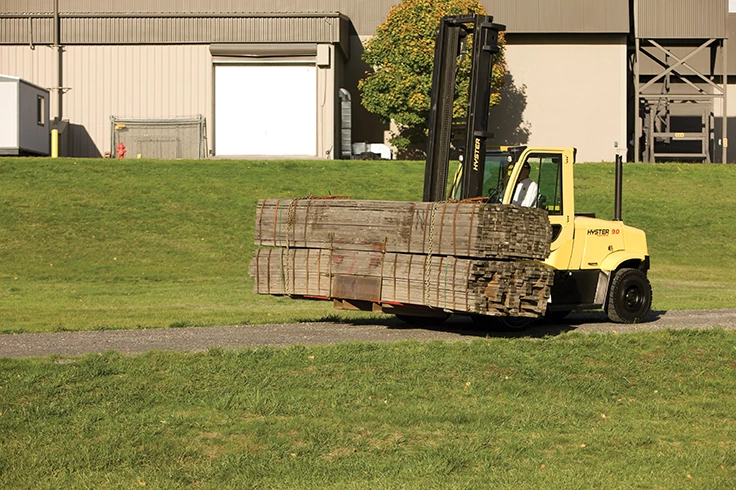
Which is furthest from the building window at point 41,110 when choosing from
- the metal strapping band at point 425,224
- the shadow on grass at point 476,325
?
the metal strapping band at point 425,224

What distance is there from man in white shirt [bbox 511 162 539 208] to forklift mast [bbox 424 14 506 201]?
1.81 ft

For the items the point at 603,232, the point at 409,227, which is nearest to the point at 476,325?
the point at 603,232

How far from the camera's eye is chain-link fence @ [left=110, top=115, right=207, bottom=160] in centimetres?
4538

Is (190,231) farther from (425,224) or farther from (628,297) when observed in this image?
(425,224)

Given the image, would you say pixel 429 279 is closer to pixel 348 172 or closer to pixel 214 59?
pixel 348 172

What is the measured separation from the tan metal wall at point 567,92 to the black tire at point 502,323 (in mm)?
38058

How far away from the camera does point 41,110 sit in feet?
141

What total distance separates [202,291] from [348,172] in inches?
653

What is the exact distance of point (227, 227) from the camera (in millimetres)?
32875

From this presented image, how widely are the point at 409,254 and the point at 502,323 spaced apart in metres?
2.46

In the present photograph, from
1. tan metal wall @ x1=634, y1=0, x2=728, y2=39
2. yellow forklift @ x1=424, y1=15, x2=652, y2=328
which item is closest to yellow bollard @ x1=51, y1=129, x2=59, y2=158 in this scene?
tan metal wall @ x1=634, y1=0, x2=728, y2=39

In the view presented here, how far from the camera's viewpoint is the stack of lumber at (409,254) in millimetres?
13109

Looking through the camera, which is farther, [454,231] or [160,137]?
[160,137]

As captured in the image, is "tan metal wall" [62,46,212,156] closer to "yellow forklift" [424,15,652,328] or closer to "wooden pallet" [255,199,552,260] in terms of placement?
"yellow forklift" [424,15,652,328]
